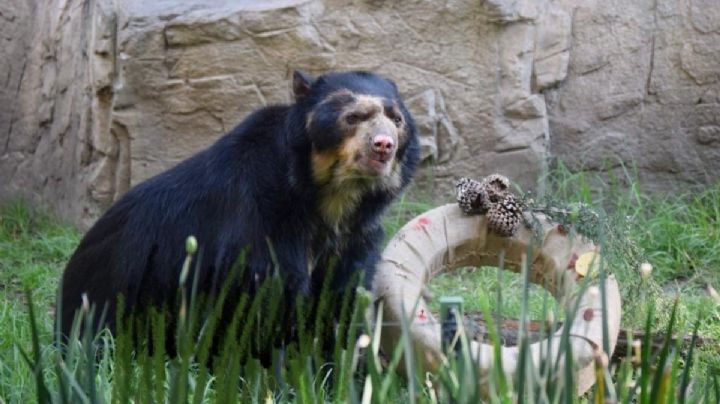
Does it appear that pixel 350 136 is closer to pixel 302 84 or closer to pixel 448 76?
pixel 302 84

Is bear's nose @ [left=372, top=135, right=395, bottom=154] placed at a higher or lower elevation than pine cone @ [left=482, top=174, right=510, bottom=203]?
higher

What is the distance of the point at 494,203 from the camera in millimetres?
4941

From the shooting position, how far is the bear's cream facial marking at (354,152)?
181 inches

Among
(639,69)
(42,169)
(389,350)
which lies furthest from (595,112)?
(42,169)

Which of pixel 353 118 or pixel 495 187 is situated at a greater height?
pixel 353 118

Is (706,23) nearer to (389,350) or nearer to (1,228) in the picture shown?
(389,350)

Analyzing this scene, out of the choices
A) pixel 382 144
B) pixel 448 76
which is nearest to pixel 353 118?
pixel 382 144

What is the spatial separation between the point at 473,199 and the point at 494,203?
9cm

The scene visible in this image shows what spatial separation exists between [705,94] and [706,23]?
47 cm

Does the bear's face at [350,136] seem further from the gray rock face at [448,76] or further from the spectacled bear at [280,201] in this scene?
the gray rock face at [448,76]

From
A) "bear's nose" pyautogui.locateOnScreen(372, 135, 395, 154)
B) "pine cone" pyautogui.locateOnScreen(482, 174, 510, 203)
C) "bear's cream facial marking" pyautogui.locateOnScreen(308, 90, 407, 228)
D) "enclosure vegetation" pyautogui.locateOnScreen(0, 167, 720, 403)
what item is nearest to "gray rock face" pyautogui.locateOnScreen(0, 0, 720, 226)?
"enclosure vegetation" pyautogui.locateOnScreen(0, 167, 720, 403)

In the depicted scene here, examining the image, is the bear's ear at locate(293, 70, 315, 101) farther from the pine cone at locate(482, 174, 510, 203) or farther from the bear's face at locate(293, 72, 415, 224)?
the pine cone at locate(482, 174, 510, 203)

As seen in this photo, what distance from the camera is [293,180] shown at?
4633 millimetres

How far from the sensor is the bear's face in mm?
4617
